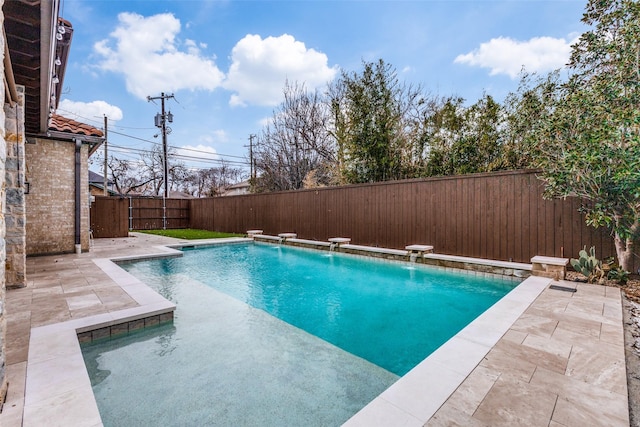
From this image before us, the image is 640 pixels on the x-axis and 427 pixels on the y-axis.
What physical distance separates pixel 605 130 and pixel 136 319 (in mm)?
5956

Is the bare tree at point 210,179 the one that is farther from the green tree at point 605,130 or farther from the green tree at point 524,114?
the green tree at point 605,130

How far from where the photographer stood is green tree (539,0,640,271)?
12.2 feet

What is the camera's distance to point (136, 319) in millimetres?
3143

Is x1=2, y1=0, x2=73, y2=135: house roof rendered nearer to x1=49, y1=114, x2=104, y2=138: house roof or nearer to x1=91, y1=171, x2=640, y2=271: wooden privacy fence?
x1=49, y1=114, x2=104, y2=138: house roof

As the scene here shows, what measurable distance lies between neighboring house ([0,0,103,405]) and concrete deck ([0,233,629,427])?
1.93 feet

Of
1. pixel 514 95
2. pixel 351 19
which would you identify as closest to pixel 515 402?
pixel 514 95

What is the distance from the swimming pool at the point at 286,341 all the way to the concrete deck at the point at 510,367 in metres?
0.49

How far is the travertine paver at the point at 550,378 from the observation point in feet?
5.23

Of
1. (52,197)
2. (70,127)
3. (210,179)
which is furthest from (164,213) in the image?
(210,179)

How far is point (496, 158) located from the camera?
25.2 feet

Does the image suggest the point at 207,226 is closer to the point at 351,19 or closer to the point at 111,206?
the point at 111,206

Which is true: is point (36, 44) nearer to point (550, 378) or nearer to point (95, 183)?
point (550, 378)

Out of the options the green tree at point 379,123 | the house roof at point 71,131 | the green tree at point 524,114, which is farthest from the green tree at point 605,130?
the house roof at point 71,131

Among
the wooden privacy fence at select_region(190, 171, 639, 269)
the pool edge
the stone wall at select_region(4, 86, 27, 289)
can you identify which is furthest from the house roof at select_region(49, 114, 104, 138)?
the pool edge
